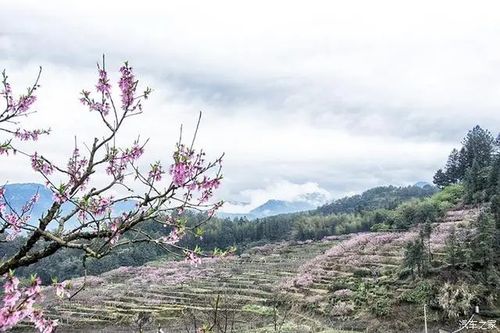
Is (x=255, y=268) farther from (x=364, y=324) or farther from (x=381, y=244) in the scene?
(x=364, y=324)

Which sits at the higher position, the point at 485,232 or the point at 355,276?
the point at 485,232

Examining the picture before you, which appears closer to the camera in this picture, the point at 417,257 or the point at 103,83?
the point at 103,83

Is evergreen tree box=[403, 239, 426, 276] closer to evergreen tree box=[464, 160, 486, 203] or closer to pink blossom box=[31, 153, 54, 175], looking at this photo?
evergreen tree box=[464, 160, 486, 203]

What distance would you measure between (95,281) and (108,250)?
59675 mm

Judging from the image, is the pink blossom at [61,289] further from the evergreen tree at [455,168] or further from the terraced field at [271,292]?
the evergreen tree at [455,168]

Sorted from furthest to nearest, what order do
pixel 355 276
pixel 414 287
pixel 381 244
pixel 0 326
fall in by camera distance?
pixel 381 244, pixel 355 276, pixel 414 287, pixel 0 326

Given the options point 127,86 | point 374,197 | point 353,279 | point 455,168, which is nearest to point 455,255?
point 353,279

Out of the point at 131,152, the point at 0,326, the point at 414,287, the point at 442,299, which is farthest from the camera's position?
the point at 414,287

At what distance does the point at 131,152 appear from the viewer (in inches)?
194

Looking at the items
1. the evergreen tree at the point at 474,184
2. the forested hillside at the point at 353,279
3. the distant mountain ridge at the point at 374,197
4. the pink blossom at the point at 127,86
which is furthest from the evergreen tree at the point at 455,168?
the pink blossom at the point at 127,86

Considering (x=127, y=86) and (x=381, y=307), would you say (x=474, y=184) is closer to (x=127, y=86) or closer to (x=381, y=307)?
(x=381, y=307)

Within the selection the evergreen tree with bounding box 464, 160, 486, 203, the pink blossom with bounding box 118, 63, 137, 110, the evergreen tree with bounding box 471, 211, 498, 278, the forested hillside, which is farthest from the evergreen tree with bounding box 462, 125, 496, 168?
the pink blossom with bounding box 118, 63, 137, 110

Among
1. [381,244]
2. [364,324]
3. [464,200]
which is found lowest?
[364,324]

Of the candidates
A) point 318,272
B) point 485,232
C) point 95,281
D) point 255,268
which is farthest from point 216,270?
point 485,232
